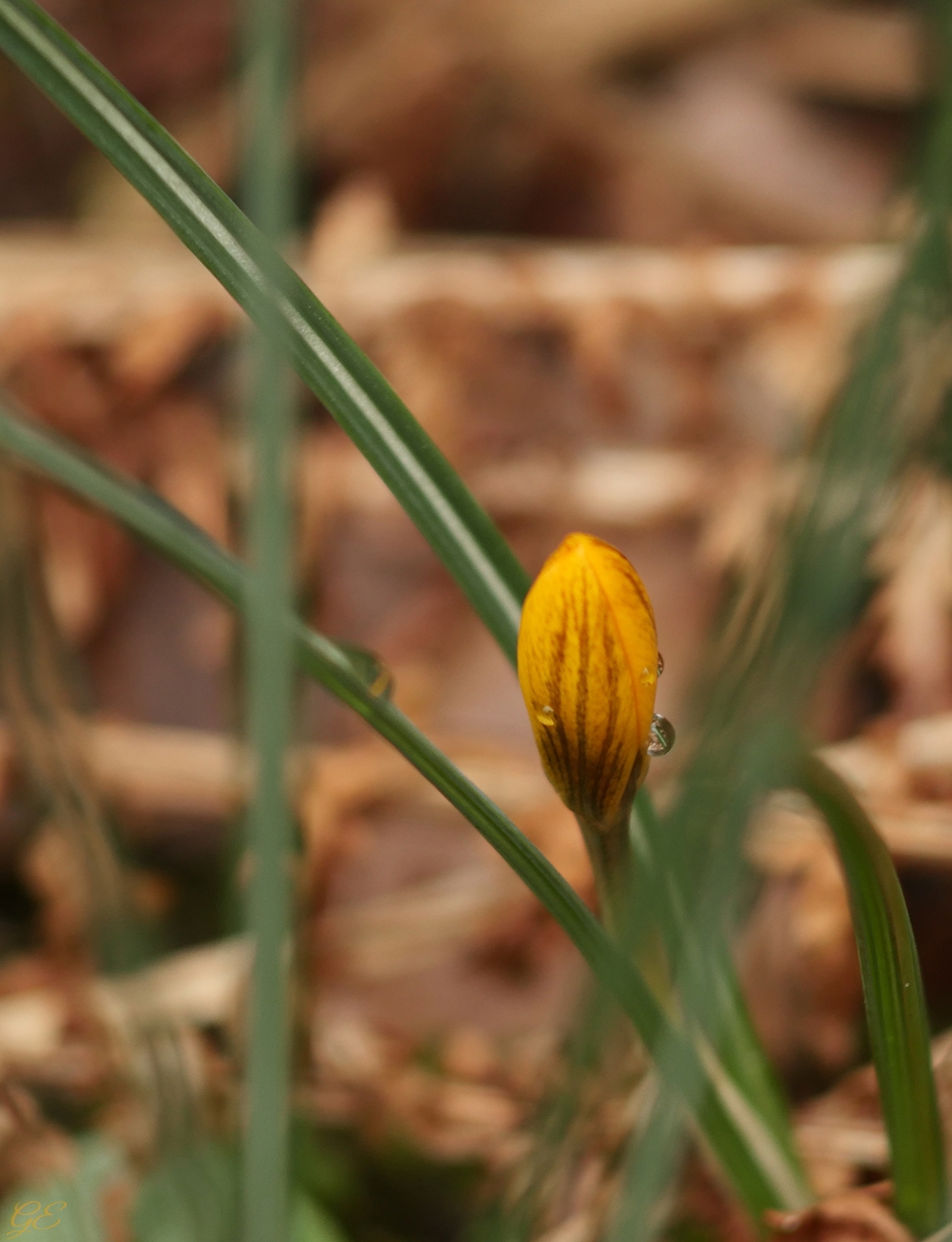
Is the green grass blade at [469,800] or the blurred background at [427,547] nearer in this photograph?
the green grass blade at [469,800]

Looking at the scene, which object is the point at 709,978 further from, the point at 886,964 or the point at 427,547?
the point at 427,547
